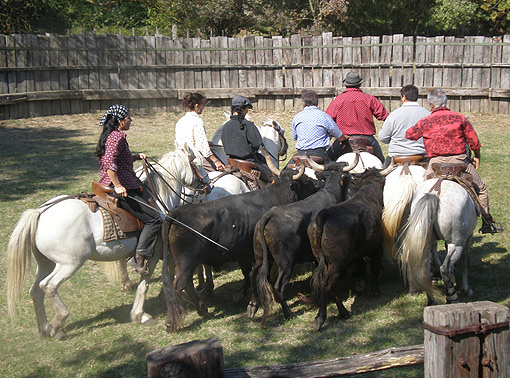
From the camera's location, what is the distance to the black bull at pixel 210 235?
673cm

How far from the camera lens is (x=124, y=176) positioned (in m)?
6.90

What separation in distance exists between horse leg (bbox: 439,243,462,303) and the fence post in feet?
11.5

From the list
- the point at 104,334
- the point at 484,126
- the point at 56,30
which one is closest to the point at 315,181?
the point at 104,334

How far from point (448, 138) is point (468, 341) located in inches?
178

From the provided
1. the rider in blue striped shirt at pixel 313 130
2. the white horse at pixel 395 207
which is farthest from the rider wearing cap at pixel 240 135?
the white horse at pixel 395 207

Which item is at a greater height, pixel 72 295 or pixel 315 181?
pixel 315 181

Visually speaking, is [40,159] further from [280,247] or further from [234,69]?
[280,247]

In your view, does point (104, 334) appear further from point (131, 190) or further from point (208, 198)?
point (208, 198)

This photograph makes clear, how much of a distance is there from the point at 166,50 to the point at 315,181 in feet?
42.7

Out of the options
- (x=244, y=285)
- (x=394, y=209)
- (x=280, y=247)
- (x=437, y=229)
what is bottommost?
(x=244, y=285)

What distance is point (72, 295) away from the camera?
7965mm

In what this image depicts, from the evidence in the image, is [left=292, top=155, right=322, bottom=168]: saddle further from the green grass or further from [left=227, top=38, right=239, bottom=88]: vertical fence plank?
[left=227, top=38, right=239, bottom=88]: vertical fence plank

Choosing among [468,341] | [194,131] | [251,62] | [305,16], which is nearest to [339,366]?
[468,341]

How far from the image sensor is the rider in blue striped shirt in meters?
9.24
